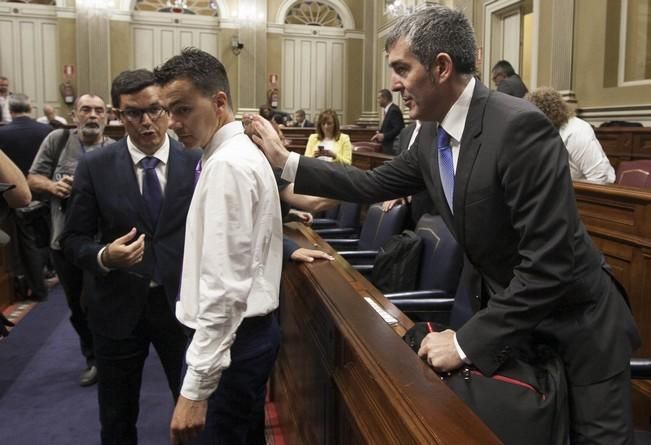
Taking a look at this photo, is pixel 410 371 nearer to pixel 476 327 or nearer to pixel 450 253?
pixel 476 327

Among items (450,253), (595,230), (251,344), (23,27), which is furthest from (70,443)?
(23,27)

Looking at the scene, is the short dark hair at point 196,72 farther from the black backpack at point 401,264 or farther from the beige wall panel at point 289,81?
the beige wall panel at point 289,81

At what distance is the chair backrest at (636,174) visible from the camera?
407cm

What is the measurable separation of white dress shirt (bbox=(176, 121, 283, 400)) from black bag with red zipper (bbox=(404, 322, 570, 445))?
49cm

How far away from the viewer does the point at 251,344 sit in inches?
60.5

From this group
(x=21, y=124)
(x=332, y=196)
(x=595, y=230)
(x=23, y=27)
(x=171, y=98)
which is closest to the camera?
(x=171, y=98)

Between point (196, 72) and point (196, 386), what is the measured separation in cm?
75

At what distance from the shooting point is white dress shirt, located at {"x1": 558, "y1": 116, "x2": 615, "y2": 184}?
3.77 meters

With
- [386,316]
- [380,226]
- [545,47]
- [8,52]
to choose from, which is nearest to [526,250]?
[386,316]

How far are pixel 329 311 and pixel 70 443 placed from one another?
5.83ft

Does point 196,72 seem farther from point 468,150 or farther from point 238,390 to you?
point 238,390

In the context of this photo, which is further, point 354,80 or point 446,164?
point 354,80

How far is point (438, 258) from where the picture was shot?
270 cm

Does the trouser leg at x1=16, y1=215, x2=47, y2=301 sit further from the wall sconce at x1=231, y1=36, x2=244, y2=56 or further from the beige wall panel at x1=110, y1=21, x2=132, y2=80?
the wall sconce at x1=231, y1=36, x2=244, y2=56
